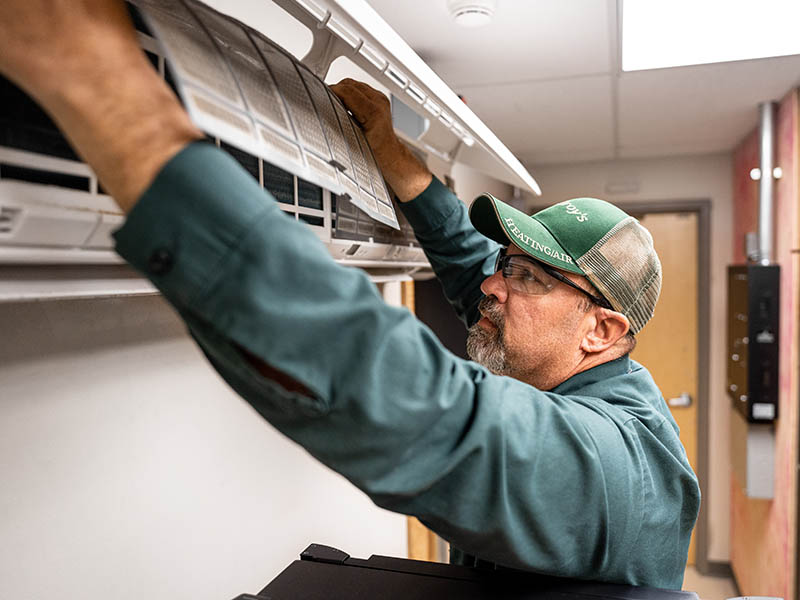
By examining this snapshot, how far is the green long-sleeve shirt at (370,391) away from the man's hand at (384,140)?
540mm

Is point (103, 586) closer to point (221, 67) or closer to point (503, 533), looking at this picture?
point (503, 533)

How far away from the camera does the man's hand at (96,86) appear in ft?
1.37

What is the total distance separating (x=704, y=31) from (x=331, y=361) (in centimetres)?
175

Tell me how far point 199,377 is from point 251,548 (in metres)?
0.38

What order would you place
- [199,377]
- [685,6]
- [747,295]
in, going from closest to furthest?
[199,377] → [685,6] → [747,295]

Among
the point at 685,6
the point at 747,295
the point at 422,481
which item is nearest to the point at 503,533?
the point at 422,481

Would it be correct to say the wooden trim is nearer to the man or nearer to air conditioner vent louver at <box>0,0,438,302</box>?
the man

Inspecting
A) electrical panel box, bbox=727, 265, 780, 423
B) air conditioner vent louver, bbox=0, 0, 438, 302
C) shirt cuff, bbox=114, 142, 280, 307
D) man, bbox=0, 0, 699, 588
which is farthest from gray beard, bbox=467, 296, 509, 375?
electrical panel box, bbox=727, 265, 780, 423

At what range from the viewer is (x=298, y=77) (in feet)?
2.48

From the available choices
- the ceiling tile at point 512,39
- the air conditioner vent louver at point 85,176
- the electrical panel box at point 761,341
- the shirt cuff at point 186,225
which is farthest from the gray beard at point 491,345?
the electrical panel box at point 761,341

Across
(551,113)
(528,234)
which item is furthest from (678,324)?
(528,234)

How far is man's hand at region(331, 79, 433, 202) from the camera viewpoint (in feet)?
3.27

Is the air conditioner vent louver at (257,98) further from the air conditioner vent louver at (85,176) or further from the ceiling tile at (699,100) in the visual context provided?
the ceiling tile at (699,100)

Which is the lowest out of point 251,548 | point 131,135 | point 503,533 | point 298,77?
point 251,548
